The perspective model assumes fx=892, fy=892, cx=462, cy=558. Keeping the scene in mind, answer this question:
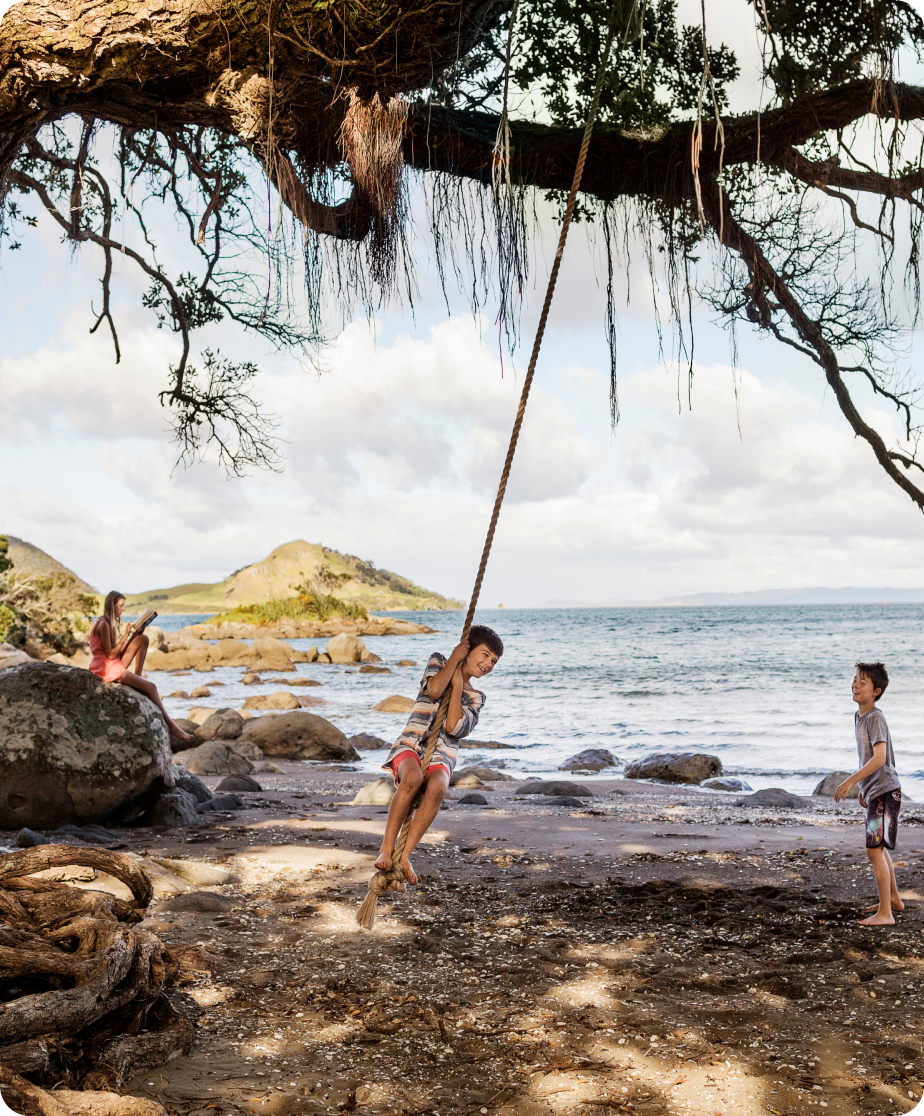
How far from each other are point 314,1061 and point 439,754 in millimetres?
1504

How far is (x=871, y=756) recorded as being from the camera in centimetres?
503

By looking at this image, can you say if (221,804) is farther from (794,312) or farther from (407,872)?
(794,312)

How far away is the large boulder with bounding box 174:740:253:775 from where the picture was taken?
441 inches

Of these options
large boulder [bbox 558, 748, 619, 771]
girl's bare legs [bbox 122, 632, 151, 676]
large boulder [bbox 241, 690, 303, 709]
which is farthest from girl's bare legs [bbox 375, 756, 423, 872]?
large boulder [bbox 241, 690, 303, 709]

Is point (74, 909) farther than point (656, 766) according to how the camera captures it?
No

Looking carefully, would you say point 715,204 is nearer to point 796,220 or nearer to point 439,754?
point 796,220

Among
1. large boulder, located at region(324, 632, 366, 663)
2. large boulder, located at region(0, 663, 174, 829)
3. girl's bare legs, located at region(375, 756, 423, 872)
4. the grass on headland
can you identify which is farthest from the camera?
the grass on headland

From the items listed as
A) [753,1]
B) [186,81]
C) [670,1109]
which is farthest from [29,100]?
[670,1109]

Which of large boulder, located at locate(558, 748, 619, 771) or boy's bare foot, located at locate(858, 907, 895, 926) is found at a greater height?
boy's bare foot, located at locate(858, 907, 895, 926)

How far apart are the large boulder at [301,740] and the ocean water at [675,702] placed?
0.50 metres

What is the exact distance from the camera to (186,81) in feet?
13.5

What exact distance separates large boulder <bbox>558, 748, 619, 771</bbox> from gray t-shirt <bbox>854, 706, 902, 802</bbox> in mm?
8751

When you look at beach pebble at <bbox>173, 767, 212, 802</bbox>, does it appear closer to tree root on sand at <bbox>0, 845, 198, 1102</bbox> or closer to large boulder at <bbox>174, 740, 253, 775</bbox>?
large boulder at <bbox>174, 740, 253, 775</bbox>

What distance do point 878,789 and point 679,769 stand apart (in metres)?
7.80
